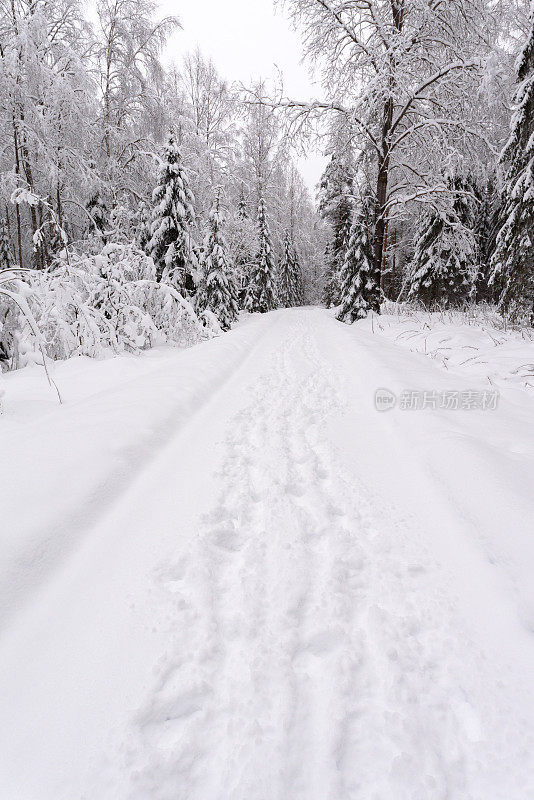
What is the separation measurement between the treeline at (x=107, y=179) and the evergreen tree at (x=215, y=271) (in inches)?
2.2

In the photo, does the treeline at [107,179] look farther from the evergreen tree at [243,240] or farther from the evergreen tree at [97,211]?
the evergreen tree at [243,240]

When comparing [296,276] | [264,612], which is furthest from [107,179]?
[296,276]

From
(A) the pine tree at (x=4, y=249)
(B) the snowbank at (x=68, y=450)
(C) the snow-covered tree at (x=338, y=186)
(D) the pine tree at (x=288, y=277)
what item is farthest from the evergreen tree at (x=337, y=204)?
(A) the pine tree at (x=4, y=249)

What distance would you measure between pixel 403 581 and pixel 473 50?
500 inches

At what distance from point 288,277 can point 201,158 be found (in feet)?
64.0

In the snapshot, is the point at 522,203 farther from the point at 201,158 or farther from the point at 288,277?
the point at 288,277

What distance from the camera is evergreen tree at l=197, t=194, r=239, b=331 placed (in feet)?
48.8

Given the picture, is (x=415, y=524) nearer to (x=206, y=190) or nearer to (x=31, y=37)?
(x=31, y=37)

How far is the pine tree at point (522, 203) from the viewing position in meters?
6.12

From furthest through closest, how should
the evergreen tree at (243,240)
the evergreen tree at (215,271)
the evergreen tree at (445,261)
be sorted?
the evergreen tree at (243,240) → the evergreen tree at (215,271) → the evergreen tree at (445,261)

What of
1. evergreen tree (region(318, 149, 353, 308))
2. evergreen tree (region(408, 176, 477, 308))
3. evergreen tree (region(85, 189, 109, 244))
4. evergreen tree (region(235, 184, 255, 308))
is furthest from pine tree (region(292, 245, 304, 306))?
evergreen tree (region(85, 189, 109, 244))

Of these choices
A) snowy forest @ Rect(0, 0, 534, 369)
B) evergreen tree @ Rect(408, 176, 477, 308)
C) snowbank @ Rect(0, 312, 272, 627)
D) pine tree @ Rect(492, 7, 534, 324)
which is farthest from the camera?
evergreen tree @ Rect(408, 176, 477, 308)

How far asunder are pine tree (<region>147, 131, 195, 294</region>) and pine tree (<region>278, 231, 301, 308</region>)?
21832 millimetres

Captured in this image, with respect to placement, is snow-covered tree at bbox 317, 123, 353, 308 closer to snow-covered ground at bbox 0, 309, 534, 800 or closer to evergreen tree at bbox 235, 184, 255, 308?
evergreen tree at bbox 235, 184, 255, 308
